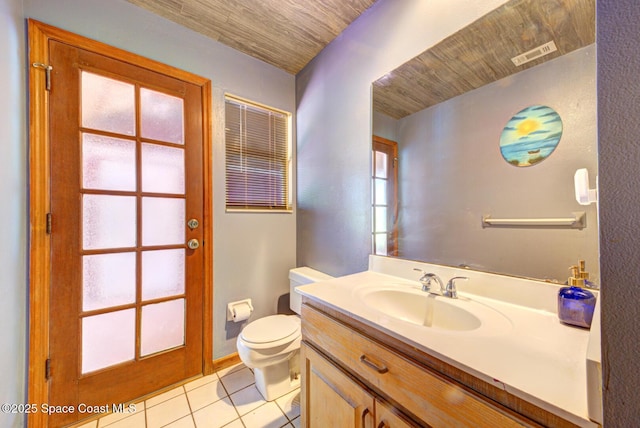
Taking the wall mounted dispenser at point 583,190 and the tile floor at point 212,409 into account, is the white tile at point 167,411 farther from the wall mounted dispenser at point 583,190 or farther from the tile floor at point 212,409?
the wall mounted dispenser at point 583,190

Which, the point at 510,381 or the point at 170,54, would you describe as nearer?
the point at 510,381

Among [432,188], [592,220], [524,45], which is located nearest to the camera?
[592,220]

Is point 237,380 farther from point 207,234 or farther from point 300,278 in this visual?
point 207,234

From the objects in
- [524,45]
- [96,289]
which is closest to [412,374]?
[524,45]

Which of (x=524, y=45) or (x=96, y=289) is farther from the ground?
(x=524, y=45)

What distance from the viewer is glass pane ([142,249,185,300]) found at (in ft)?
4.81

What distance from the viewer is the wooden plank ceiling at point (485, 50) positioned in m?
0.79

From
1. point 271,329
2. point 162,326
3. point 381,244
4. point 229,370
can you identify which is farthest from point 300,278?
point 162,326

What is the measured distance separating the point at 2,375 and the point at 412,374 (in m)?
1.59

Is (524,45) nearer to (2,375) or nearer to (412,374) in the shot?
(412,374)

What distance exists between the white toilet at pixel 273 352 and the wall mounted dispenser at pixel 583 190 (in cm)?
144

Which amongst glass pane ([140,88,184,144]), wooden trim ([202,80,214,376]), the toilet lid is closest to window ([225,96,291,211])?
wooden trim ([202,80,214,376])

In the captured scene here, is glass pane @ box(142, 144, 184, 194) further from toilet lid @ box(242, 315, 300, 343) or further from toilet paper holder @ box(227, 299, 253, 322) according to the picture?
toilet lid @ box(242, 315, 300, 343)

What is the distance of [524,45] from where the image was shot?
875 millimetres
